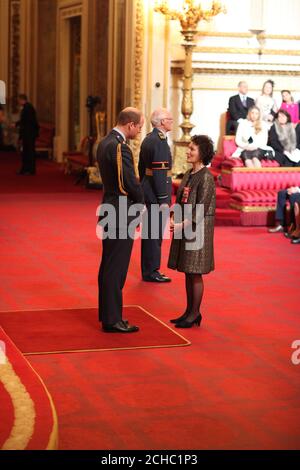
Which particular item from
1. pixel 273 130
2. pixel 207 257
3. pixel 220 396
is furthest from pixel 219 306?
pixel 273 130

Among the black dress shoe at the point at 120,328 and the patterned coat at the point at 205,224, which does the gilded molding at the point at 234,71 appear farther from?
the black dress shoe at the point at 120,328

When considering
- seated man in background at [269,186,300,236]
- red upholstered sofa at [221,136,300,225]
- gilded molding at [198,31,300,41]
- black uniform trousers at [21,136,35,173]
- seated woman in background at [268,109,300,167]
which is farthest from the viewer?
black uniform trousers at [21,136,35,173]

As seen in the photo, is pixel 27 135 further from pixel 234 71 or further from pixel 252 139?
pixel 252 139

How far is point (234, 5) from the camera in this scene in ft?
56.4

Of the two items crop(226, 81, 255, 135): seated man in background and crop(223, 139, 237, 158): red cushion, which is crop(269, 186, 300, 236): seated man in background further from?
crop(226, 81, 255, 135): seated man in background

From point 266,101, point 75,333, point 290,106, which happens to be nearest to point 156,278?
point 75,333

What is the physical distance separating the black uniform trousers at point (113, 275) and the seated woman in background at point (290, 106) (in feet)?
33.1

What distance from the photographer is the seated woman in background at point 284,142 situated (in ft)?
50.7

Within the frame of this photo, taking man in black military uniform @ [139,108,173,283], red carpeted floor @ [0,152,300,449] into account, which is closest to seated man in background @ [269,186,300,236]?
red carpeted floor @ [0,152,300,449]

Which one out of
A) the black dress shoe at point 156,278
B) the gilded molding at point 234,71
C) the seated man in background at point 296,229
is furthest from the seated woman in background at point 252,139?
the black dress shoe at point 156,278

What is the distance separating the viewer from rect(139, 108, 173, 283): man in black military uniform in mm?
9336

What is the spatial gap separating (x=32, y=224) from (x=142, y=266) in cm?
386

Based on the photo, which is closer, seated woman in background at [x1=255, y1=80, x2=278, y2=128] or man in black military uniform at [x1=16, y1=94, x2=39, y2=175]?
seated woman in background at [x1=255, y1=80, x2=278, y2=128]

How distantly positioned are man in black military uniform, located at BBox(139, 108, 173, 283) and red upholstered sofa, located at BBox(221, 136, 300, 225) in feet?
13.2
